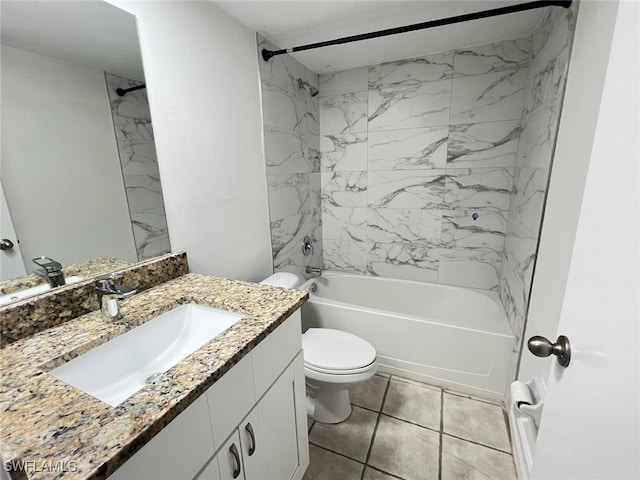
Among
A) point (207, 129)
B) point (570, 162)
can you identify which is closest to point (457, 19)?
point (570, 162)

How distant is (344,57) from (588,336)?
2.28 meters

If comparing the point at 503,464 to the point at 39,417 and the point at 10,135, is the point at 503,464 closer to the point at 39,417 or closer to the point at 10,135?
the point at 39,417

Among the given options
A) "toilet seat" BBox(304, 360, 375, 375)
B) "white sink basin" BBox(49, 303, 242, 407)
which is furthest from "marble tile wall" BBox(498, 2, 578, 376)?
"white sink basin" BBox(49, 303, 242, 407)

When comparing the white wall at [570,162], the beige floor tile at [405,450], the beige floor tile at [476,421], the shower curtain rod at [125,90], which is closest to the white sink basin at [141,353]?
the shower curtain rod at [125,90]

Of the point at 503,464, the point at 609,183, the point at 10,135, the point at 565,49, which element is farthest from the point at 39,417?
the point at 565,49

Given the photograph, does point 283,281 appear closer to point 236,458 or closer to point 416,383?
point 236,458

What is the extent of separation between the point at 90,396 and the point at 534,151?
2.20 m

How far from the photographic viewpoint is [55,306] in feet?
3.10

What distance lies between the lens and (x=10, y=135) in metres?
0.83

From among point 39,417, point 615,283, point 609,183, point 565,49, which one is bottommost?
point 39,417

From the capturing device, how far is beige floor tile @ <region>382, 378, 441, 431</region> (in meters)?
1.69

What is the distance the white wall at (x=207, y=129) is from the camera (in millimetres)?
1246

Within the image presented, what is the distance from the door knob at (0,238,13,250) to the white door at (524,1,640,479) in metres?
1.43

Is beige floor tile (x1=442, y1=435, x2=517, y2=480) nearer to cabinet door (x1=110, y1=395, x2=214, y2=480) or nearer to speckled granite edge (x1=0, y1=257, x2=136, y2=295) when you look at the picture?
cabinet door (x1=110, y1=395, x2=214, y2=480)
